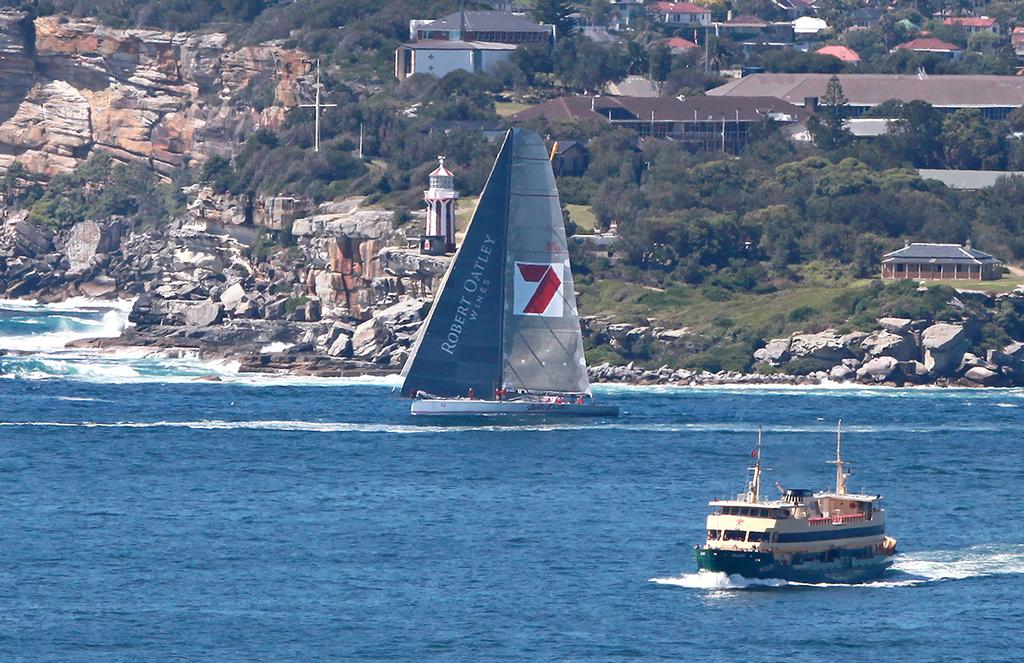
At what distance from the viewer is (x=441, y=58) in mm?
193500

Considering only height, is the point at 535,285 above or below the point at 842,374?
above

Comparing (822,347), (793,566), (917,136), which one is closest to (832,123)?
(917,136)

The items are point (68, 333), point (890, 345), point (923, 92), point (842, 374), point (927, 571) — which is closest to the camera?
point (927, 571)

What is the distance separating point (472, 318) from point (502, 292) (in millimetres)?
1644

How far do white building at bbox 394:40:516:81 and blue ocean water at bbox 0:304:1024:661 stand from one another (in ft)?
255

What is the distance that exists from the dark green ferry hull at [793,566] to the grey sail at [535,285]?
38.2 metres

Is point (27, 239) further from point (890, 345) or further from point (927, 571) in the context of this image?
point (927, 571)

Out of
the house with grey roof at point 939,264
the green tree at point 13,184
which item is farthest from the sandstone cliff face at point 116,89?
the house with grey roof at point 939,264

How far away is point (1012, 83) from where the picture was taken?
19738 centimetres

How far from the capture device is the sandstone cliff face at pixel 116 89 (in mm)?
195875

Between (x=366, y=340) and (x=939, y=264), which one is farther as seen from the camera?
(x=939, y=264)

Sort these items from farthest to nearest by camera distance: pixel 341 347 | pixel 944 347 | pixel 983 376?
pixel 341 347 → pixel 983 376 → pixel 944 347

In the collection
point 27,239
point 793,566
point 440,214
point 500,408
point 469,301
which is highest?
point 469,301

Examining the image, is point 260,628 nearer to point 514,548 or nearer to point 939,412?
point 514,548
